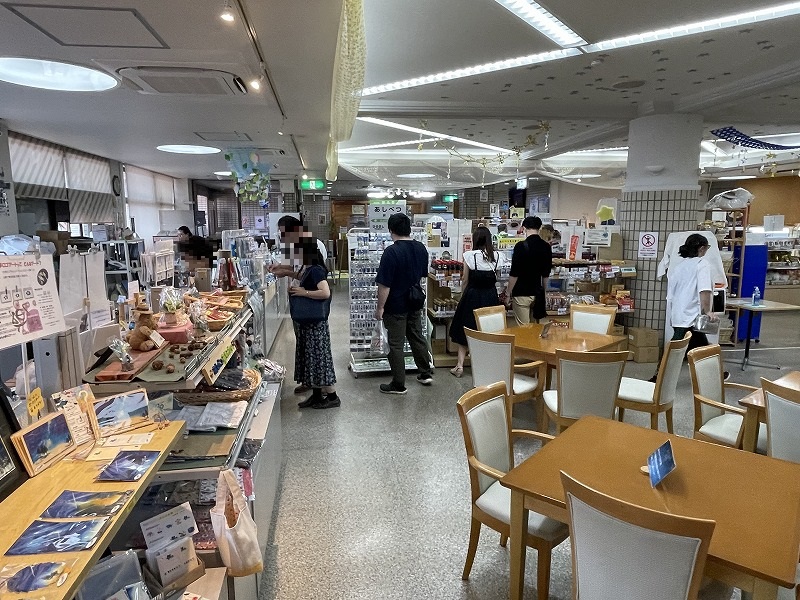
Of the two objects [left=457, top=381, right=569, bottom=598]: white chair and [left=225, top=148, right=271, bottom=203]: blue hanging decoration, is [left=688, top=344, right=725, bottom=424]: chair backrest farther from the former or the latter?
[left=225, top=148, right=271, bottom=203]: blue hanging decoration

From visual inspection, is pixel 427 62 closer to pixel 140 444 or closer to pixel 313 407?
pixel 313 407

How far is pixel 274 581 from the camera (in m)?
2.30

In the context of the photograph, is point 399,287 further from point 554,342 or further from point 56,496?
point 56,496

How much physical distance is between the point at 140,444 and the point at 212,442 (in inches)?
20.8

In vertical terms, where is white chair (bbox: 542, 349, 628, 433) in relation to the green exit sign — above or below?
below

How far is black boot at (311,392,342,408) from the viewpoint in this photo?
4473 millimetres

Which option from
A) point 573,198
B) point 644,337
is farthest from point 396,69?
point 573,198

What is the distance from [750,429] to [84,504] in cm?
305

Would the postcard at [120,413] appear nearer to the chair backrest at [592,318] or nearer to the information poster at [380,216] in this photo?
the chair backrest at [592,318]

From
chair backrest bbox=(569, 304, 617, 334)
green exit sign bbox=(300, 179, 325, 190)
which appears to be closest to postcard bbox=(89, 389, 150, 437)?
chair backrest bbox=(569, 304, 617, 334)

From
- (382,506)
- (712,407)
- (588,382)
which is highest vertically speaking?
(588,382)

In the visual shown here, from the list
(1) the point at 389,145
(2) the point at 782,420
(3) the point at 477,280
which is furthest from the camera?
(1) the point at 389,145

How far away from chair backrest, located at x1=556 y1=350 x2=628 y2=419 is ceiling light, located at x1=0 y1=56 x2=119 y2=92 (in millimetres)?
3958

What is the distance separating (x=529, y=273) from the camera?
518cm
